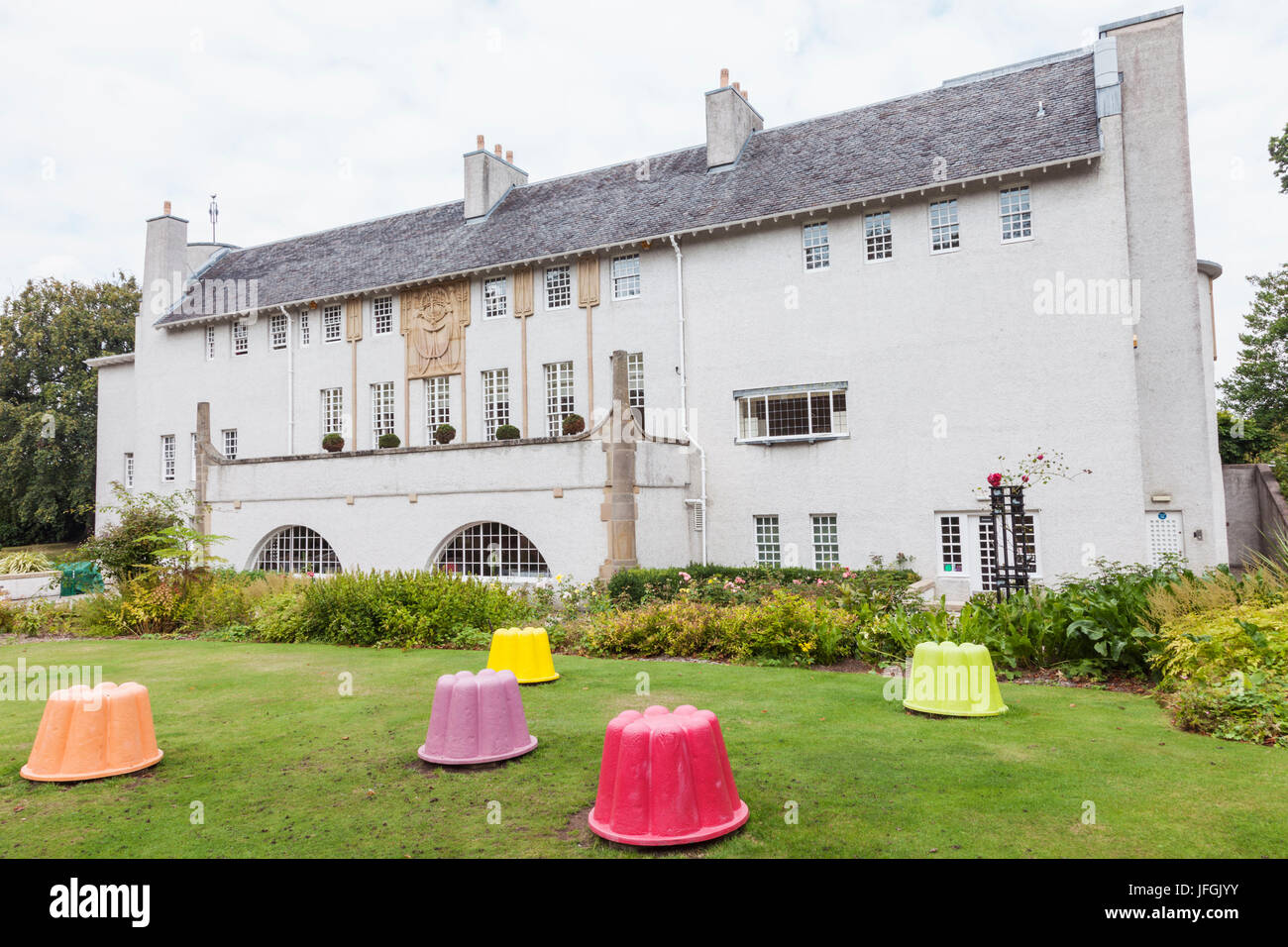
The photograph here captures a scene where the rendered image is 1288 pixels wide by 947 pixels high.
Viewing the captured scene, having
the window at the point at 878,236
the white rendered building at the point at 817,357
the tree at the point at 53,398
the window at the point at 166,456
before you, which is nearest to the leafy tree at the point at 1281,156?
the white rendered building at the point at 817,357

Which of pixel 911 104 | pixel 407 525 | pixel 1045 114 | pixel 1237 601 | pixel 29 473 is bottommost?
pixel 1237 601

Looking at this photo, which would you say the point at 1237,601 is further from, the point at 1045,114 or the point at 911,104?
the point at 911,104

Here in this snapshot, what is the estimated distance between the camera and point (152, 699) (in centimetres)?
995

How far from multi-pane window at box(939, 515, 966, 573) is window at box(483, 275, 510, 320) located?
14546 millimetres

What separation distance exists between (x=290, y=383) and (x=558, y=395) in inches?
433

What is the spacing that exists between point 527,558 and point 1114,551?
13490 millimetres

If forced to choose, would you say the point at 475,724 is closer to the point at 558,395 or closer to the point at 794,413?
the point at 794,413

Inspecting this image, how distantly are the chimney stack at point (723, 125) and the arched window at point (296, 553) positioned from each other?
630 inches

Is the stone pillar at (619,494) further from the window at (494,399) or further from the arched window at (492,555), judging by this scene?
the window at (494,399)

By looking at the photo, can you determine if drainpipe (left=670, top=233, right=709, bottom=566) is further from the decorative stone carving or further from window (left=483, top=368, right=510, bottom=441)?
the decorative stone carving

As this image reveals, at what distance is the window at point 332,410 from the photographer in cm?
2827

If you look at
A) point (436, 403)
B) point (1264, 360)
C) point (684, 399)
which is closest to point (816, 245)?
point (684, 399)

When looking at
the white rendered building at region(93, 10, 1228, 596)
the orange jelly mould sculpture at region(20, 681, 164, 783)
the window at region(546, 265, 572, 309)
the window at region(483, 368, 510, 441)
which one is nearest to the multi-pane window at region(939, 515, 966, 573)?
the white rendered building at region(93, 10, 1228, 596)
